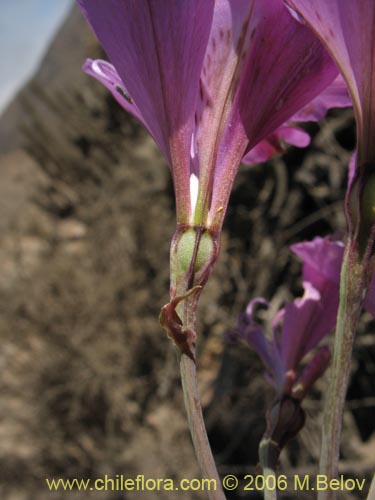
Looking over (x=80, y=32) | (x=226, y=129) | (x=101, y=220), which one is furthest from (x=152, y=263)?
(x=80, y=32)

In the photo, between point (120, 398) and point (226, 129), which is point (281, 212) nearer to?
point (120, 398)

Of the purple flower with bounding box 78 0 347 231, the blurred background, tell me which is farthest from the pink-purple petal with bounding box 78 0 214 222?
the blurred background

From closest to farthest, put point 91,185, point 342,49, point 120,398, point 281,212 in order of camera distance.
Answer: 1. point 342,49
2. point 281,212
3. point 120,398
4. point 91,185

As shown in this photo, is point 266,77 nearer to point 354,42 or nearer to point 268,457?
point 354,42

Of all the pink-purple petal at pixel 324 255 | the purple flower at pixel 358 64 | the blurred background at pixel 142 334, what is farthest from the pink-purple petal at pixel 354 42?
the blurred background at pixel 142 334

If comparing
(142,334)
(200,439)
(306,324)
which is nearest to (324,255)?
(306,324)

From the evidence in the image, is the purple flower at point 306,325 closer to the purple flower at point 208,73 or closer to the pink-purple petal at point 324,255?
the pink-purple petal at point 324,255
